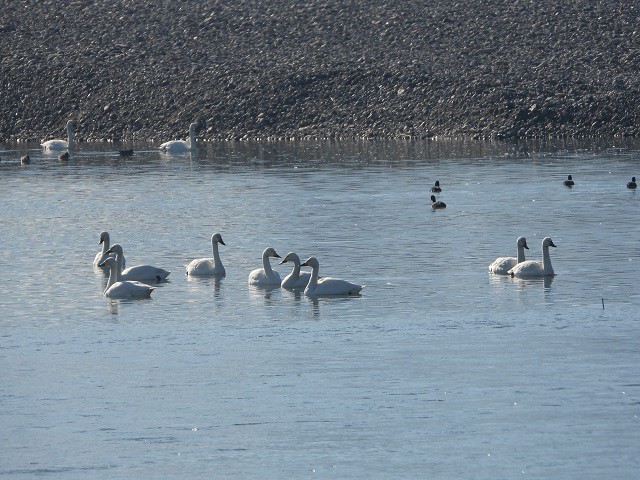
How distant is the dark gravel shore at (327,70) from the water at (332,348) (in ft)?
81.4

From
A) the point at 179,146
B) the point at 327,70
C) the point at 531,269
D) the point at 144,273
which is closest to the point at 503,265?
the point at 531,269

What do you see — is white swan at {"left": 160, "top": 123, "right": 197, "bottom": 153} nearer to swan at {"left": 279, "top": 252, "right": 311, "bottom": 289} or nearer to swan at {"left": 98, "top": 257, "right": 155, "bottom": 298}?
swan at {"left": 279, "top": 252, "right": 311, "bottom": 289}

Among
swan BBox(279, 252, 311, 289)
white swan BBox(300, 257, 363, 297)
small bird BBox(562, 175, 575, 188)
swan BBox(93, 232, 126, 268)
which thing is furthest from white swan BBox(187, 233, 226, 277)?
small bird BBox(562, 175, 575, 188)

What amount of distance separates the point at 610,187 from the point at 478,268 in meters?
16.3

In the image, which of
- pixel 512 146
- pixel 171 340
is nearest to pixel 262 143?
pixel 512 146

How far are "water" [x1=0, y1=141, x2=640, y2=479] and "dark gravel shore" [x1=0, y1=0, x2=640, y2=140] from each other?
24812 millimetres

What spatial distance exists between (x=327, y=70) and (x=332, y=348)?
4998 centimetres

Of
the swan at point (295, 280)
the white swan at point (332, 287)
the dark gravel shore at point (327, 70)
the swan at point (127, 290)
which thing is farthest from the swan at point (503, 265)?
the dark gravel shore at point (327, 70)

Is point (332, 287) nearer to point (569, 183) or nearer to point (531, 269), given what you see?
point (531, 269)

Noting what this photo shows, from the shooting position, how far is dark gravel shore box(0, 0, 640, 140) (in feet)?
208

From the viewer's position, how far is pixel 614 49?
67.2 meters

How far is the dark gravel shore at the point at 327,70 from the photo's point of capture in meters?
63.5

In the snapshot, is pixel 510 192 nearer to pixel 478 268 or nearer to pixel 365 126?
pixel 478 268

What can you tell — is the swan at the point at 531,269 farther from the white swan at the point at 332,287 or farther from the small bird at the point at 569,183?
the small bird at the point at 569,183
